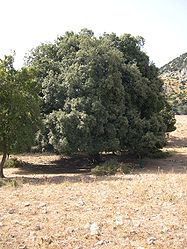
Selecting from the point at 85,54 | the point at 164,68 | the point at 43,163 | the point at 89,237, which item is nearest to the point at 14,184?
the point at 89,237

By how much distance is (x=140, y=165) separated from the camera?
26.8 m

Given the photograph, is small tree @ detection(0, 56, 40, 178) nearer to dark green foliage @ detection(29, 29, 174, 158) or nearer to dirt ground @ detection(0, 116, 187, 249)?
dark green foliage @ detection(29, 29, 174, 158)

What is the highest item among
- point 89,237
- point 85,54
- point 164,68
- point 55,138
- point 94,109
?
point 164,68

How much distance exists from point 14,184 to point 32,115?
6.12 metres

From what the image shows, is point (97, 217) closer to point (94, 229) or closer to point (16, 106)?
point (94, 229)

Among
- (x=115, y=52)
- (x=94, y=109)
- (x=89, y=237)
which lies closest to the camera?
(x=89, y=237)

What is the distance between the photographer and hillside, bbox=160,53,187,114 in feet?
326

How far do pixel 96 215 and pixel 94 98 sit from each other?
13891 millimetres

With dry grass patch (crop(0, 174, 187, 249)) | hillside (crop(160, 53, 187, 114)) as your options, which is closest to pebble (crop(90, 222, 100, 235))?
dry grass patch (crop(0, 174, 187, 249))

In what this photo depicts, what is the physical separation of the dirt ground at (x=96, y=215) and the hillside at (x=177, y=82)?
7230cm

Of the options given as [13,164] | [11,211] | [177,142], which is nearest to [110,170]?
[13,164]

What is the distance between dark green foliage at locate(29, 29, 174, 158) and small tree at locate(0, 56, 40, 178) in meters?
1.88

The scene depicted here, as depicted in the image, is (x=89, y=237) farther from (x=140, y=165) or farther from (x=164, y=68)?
(x=164, y=68)

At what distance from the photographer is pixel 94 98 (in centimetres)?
2436
